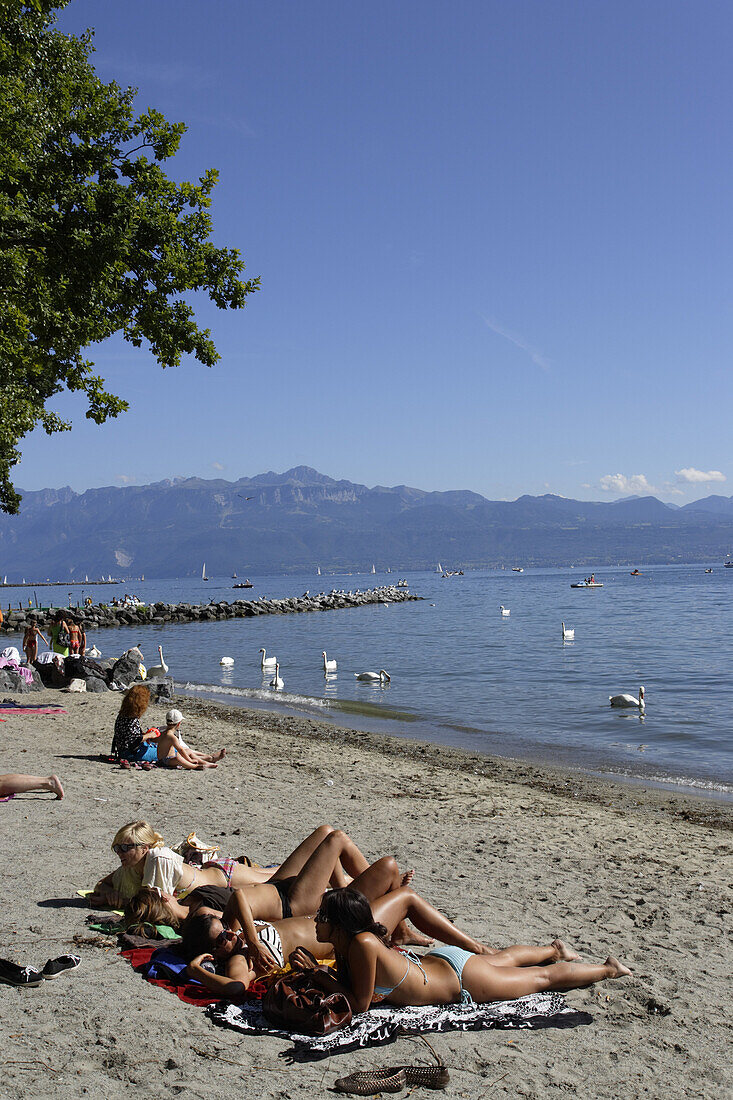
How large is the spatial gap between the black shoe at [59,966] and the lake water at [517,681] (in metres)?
10.2

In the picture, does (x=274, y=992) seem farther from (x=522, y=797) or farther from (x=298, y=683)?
(x=298, y=683)

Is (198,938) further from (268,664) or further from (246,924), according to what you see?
(268,664)

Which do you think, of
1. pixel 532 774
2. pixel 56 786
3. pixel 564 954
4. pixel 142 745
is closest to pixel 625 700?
pixel 532 774

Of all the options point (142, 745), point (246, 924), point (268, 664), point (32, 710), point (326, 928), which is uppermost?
point (326, 928)

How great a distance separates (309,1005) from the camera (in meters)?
4.31

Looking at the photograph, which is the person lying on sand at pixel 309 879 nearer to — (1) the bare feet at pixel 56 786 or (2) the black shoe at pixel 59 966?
(2) the black shoe at pixel 59 966

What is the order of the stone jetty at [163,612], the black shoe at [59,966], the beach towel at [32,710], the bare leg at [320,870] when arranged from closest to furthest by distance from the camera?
the black shoe at [59,966] → the bare leg at [320,870] → the beach towel at [32,710] → the stone jetty at [163,612]

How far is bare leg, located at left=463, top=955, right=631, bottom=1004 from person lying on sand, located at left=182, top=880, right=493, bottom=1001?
0.86ft

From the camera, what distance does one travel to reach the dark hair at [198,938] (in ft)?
16.0

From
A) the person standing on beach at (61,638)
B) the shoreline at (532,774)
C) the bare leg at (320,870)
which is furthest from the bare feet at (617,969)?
the person standing on beach at (61,638)

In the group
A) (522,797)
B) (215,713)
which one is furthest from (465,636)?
(522,797)

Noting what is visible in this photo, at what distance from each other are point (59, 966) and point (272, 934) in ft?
3.94

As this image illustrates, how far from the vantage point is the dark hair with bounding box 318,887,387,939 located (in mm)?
4289

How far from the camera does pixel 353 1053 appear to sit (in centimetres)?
415
